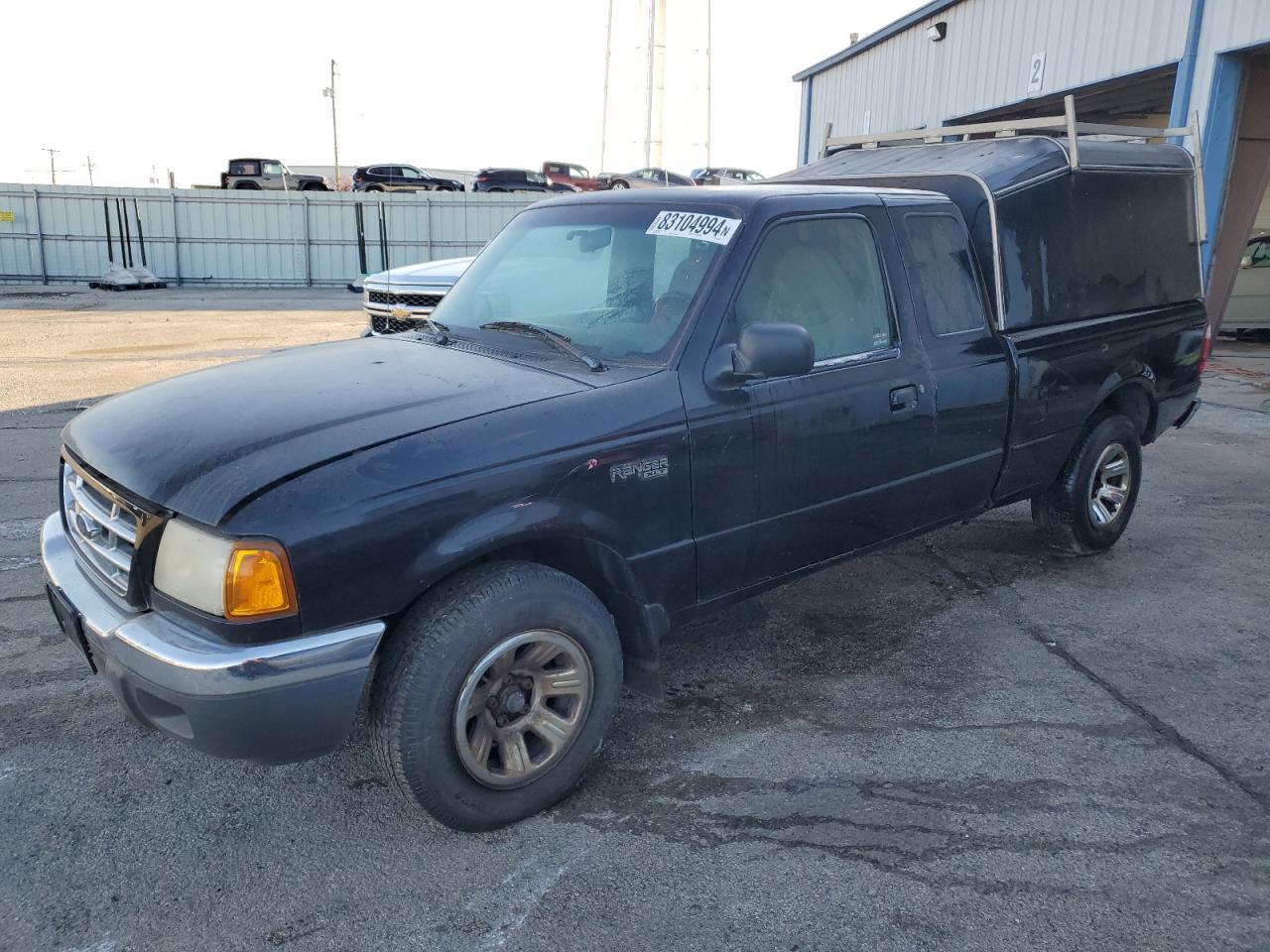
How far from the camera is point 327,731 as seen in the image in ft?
8.42

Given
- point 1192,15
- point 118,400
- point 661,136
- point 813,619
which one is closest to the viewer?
point 118,400

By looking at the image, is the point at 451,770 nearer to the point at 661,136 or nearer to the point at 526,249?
the point at 526,249

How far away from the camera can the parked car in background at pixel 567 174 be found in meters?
37.8

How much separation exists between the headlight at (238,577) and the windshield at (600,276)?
137 cm

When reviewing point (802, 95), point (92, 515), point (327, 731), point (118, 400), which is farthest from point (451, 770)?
point (802, 95)

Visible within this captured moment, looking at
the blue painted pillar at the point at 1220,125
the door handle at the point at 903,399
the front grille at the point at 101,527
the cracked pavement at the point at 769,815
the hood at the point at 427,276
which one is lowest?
the cracked pavement at the point at 769,815

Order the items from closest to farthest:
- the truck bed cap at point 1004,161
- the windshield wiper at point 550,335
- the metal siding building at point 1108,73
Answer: the windshield wiper at point 550,335
the truck bed cap at point 1004,161
the metal siding building at point 1108,73

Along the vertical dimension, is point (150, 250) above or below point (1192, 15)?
below

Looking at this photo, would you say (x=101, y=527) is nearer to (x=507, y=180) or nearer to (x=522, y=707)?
(x=522, y=707)

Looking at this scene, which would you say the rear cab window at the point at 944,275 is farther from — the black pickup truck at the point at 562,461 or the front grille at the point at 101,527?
the front grille at the point at 101,527

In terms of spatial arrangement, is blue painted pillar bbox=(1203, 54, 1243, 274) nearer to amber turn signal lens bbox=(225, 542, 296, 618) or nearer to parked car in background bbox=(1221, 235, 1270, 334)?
parked car in background bbox=(1221, 235, 1270, 334)

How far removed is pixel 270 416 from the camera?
2.90 metres

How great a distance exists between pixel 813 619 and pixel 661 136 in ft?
141

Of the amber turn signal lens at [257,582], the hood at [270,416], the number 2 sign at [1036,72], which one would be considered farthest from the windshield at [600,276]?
the number 2 sign at [1036,72]
